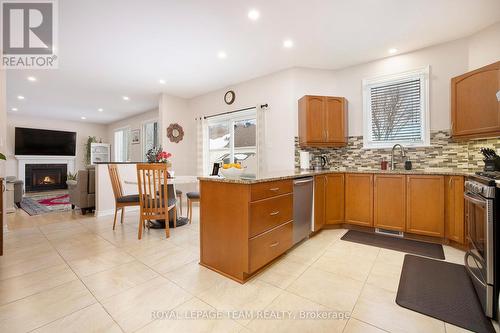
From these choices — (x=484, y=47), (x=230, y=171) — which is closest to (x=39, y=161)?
(x=230, y=171)

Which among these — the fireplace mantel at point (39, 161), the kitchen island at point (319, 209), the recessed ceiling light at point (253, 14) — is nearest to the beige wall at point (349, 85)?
the kitchen island at point (319, 209)

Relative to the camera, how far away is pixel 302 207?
107 inches

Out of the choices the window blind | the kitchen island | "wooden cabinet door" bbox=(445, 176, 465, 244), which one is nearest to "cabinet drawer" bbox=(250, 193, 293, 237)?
the kitchen island

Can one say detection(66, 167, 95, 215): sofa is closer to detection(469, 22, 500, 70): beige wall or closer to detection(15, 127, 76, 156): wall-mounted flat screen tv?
detection(15, 127, 76, 156): wall-mounted flat screen tv

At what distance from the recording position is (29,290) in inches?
70.6

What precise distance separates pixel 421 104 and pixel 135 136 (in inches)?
307

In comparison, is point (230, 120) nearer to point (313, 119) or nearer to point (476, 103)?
point (313, 119)

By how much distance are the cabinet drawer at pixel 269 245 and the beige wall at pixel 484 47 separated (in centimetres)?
314

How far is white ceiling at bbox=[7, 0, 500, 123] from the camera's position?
92.5 inches

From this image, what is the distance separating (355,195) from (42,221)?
5.35 meters

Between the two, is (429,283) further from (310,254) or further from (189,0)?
(189,0)

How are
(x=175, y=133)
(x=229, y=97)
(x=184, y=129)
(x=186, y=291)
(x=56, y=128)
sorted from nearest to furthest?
(x=186, y=291), (x=229, y=97), (x=175, y=133), (x=184, y=129), (x=56, y=128)

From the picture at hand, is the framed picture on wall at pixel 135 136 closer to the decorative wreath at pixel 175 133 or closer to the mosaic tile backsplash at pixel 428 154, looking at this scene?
the decorative wreath at pixel 175 133

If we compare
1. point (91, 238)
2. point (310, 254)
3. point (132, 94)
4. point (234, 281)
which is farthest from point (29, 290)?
point (132, 94)
